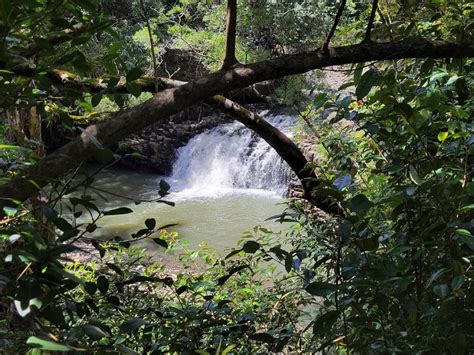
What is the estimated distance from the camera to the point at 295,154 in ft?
7.50

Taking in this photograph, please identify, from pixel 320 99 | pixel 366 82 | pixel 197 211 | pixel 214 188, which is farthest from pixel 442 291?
pixel 214 188

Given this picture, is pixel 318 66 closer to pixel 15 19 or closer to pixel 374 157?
pixel 374 157

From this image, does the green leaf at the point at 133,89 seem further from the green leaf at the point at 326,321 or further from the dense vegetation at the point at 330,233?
the green leaf at the point at 326,321

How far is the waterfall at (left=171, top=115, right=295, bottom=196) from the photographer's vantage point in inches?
353

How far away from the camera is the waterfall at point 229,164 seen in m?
8.98

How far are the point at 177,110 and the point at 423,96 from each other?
2.00ft

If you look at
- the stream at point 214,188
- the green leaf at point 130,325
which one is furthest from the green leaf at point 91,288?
the stream at point 214,188

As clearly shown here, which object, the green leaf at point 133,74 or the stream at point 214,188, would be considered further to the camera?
the stream at point 214,188

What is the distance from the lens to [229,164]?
969 cm

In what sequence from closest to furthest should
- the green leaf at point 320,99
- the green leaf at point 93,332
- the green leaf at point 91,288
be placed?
1. the green leaf at point 93,332
2. the green leaf at point 91,288
3. the green leaf at point 320,99

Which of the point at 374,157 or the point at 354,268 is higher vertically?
the point at 374,157

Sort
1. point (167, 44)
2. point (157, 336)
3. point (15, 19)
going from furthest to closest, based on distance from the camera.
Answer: point (167, 44) → point (157, 336) → point (15, 19)

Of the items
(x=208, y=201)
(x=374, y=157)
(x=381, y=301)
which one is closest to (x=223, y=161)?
(x=208, y=201)

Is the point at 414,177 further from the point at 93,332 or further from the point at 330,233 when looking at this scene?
the point at 93,332
